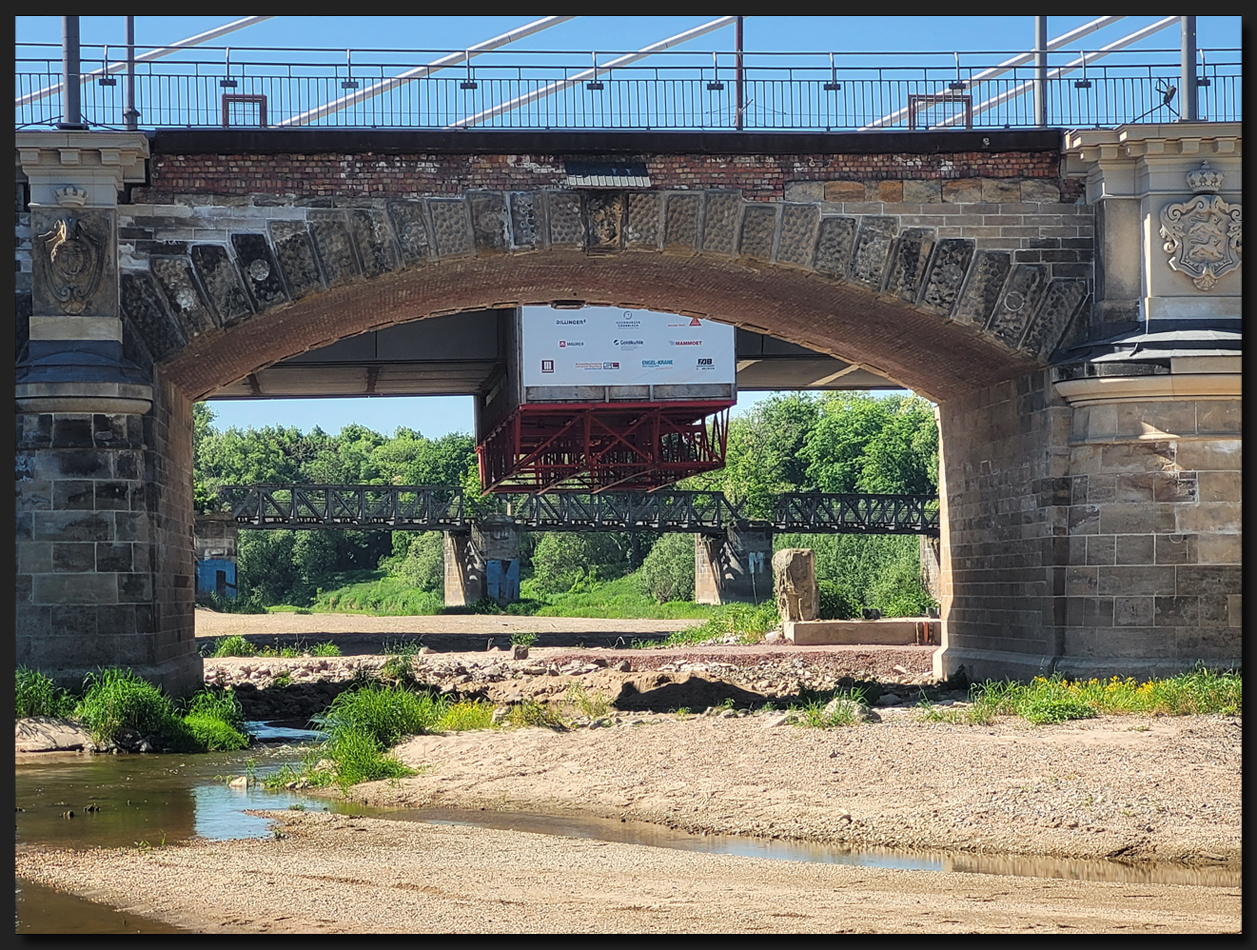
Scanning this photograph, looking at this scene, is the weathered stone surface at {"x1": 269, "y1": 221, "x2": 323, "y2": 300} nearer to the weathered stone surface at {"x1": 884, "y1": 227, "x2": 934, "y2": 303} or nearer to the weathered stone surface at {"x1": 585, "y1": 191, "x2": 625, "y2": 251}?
the weathered stone surface at {"x1": 585, "y1": 191, "x2": 625, "y2": 251}

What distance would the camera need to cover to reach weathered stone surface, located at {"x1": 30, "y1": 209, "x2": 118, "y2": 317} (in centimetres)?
1617

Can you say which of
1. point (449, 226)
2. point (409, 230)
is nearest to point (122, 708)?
point (409, 230)

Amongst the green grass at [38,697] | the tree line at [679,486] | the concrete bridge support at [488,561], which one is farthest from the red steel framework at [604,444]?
the green grass at [38,697]

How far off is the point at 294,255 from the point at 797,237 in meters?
5.66

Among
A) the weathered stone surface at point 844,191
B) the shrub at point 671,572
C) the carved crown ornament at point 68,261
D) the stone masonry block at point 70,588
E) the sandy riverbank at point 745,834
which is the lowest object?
the shrub at point 671,572

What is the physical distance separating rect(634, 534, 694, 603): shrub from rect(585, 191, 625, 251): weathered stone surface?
4407 centimetres

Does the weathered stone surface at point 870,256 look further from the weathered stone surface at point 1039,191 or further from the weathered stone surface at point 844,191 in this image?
the weathered stone surface at point 1039,191

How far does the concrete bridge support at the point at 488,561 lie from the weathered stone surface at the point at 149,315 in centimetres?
3323

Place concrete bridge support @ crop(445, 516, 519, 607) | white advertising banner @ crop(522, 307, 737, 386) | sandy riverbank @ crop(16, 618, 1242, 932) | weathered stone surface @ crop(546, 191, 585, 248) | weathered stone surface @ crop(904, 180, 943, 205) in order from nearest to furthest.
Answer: sandy riverbank @ crop(16, 618, 1242, 932) < weathered stone surface @ crop(546, 191, 585, 248) < weathered stone surface @ crop(904, 180, 943, 205) < white advertising banner @ crop(522, 307, 737, 386) < concrete bridge support @ crop(445, 516, 519, 607)

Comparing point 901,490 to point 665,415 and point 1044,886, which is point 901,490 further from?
point 1044,886

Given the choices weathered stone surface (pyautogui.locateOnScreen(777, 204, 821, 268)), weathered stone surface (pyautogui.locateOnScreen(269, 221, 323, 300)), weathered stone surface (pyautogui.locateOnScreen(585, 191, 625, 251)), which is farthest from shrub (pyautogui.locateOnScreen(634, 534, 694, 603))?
weathered stone surface (pyautogui.locateOnScreen(269, 221, 323, 300))

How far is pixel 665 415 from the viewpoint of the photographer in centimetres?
4003

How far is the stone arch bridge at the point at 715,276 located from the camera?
16156 millimetres

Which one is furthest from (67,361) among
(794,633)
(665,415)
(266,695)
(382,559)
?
(382,559)
